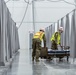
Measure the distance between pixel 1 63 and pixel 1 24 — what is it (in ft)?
4.42

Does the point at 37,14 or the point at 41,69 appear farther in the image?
the point at 37,14

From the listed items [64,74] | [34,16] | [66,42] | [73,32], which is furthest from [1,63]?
[34,16]

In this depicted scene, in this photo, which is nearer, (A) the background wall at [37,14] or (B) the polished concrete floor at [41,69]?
(B) the polished concrete floor at [41,69]

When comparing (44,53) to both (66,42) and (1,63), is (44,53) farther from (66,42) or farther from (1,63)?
(1,63)

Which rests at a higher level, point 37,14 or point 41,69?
point 37,14

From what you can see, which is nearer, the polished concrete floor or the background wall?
the polished concrete floor

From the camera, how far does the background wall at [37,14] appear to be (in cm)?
3547


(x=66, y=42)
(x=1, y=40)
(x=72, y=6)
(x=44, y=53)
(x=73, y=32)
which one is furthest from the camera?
(x=72, y=6)

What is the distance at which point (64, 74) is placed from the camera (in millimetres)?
7676

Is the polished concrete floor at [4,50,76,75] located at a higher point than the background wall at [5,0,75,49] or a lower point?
lower

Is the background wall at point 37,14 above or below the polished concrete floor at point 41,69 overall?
above

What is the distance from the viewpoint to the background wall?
35.5m

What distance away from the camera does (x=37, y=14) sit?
1400 inches

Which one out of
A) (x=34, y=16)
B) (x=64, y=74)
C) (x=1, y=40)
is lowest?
(x=64, y=74)
